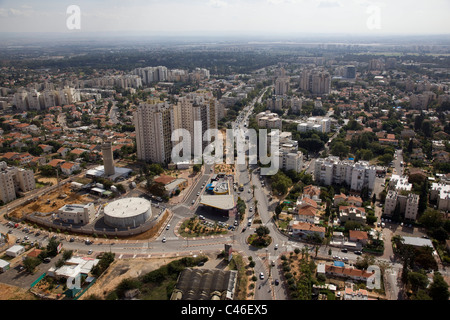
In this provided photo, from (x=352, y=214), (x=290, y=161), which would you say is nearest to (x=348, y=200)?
(x=352, y=214)

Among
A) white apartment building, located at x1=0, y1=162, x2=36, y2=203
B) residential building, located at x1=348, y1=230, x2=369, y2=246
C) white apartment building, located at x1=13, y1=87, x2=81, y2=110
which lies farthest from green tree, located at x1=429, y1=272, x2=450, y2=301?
white apartment building, located at x1=13, y1=87, x2=81, y2=110

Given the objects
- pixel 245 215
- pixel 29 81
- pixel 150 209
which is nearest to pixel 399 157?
pixel 245 215

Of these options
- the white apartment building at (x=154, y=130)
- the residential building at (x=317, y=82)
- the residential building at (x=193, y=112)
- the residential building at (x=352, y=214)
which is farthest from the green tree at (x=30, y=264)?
the residential building at (x=317, y=82)

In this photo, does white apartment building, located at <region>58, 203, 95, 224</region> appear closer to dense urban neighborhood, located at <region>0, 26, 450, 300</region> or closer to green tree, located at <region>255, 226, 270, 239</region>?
dense urban neighborhood, located at <region>0, 26, 450, 300</region>

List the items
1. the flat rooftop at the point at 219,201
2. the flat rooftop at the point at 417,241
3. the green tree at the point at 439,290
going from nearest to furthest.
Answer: the green tree at the point at 439,290
the flat rooftop at the point at 417,241
the flat rooftop at the point at 219,201

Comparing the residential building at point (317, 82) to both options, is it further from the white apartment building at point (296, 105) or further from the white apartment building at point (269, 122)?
the white apartment building at point (269, 122)

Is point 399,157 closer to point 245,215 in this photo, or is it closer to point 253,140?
point 253,140
